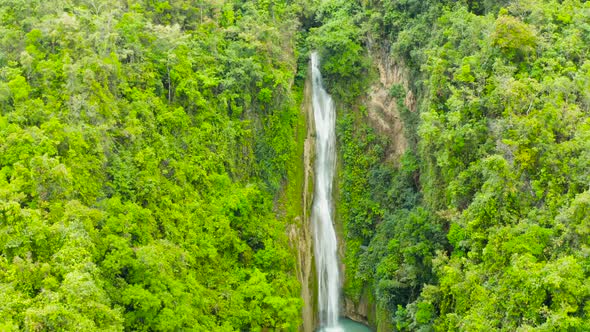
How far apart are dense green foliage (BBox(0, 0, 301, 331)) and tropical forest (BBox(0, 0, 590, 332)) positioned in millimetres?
77

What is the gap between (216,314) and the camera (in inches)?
803

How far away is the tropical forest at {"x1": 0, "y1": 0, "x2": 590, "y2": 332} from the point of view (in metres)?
15.2

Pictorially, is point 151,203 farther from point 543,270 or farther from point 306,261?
point 543,270

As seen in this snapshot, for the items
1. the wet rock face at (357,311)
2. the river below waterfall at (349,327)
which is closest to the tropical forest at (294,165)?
the wet rock face at (357,311)

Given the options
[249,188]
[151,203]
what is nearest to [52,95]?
[151,203]

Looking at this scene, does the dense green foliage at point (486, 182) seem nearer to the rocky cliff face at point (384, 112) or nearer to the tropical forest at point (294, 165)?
the tropical forest at point (294, 165)

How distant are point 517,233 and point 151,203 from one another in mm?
12135

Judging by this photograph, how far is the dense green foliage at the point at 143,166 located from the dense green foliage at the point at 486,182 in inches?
193

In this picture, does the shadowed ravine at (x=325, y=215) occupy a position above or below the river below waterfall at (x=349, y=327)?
above

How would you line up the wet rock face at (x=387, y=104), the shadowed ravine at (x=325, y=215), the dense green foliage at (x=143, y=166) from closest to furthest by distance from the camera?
the dense green foliage at (x=143, y=166), the shadowed ravine at (x=325, y=215), the wet rock face at (x=387, y=104)

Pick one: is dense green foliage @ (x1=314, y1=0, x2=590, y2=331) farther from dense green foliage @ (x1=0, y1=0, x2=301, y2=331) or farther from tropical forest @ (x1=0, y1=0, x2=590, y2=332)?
dense green foliage @ (x1=0, y1=0, x2=301, y2=331)

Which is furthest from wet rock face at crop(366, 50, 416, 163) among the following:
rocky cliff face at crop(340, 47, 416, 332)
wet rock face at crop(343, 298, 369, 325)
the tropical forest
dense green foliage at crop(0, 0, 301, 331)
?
wet rock face at crop(343, 298, 369, 325)

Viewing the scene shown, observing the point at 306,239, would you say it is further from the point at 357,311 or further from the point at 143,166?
the point at 143,166

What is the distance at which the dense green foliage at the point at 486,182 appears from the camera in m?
14.8
